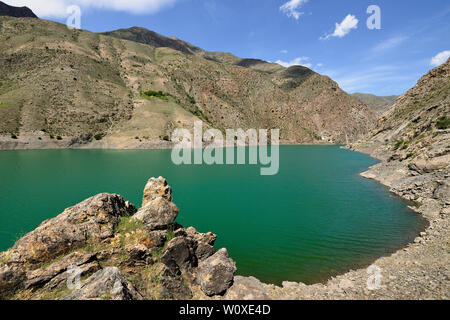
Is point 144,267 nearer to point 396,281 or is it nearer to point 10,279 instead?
point 10,279

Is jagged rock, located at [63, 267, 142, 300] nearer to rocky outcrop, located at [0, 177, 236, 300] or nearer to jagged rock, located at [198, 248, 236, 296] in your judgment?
rocky outcrop, located at [0, 177, 236, 300]

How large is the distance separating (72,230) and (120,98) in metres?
141

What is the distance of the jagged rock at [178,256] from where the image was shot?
1221 centimetres

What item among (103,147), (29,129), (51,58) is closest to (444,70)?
(103,147)

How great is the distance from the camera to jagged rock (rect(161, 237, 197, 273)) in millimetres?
12211

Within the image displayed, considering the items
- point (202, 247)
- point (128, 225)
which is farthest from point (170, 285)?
point (128, 225)

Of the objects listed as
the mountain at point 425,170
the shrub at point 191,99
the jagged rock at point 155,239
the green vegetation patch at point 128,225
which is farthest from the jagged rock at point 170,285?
the shrub at point 191,99

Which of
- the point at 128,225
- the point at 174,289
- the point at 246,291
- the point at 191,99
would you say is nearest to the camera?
the point at 174,289

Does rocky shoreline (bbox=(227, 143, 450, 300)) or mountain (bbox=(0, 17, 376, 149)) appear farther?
mountain (bbox=(0, 17, 376, 149))

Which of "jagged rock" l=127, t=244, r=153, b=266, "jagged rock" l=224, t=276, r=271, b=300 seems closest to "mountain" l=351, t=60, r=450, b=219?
"jagged rock" l=224, t=276, r=271, b=300

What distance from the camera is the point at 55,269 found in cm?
955

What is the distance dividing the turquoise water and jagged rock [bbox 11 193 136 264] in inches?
367
